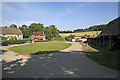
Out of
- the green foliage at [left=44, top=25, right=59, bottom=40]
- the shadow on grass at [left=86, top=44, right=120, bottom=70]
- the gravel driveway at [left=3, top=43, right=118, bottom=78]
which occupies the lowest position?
the gravel driveway at [left=3, top=43, right=118, bottom=78]

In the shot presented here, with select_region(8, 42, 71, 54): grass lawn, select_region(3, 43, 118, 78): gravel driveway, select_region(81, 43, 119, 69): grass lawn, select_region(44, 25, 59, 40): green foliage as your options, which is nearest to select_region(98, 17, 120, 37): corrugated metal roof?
select_region(81, 43, 119, 69): grass lawn

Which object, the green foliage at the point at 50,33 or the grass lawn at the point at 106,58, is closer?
the grass lawn at the point at 106,58

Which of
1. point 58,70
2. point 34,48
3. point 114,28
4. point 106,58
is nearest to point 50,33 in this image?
point 34,48

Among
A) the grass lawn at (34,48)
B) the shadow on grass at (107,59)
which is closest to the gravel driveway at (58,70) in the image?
the shadow on grass at (107,59)

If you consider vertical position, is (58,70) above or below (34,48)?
below

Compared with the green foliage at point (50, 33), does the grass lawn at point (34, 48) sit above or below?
below

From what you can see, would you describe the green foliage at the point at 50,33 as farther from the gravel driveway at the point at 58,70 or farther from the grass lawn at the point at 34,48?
the gravel driveway at the point at 58,70

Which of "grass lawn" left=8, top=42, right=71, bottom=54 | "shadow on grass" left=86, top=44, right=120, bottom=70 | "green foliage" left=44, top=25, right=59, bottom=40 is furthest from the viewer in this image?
"green foliage" left=44, top=25, right=59, bottom=40

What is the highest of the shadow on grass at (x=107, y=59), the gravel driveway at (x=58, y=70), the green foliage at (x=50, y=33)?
the green foliage at (x=50, y=33)

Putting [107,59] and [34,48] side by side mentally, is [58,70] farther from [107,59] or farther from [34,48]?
[34,48]

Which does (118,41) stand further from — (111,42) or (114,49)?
(114,49)

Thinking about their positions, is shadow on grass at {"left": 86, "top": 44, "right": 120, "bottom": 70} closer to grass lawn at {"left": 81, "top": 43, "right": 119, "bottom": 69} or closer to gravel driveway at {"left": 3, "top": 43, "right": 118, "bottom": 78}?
grass lawn at {"left": 81, "top": 43, "right": 119, "bottom": 69}

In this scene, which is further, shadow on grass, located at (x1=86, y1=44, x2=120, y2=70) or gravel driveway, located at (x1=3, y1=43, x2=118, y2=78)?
shadow on grass, located at (x1=86, y1=44, x2=120, y2=70)

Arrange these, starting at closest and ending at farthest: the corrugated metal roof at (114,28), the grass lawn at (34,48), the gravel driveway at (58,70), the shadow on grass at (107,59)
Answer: the gravel driveway at (58,70)
the shadow on grass at (107,59)
the corrugated metal roof at (114,28)
the grass lawn at (34,48)
